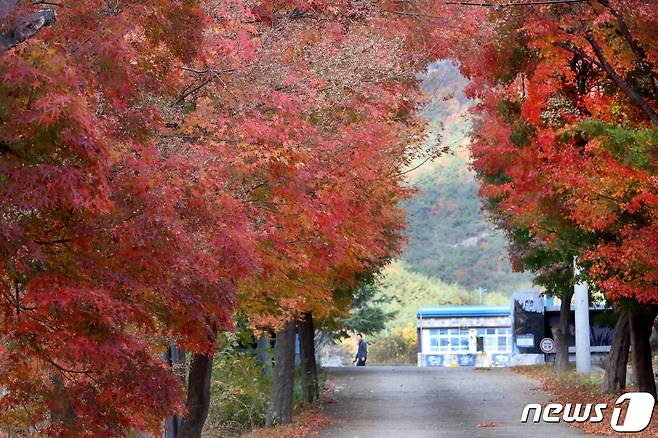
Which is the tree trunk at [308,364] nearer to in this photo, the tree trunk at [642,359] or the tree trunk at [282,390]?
the tree trunk at [282,390]

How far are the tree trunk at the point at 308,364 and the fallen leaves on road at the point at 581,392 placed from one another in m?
6.98

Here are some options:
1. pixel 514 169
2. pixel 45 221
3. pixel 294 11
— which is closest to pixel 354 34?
pixel 294 11

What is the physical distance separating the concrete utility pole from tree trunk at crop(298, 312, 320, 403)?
27.8 feet

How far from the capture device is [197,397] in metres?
20.5

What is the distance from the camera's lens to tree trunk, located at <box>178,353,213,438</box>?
66.8ft

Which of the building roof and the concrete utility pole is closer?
the concrete utility pole

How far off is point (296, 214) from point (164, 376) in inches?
325

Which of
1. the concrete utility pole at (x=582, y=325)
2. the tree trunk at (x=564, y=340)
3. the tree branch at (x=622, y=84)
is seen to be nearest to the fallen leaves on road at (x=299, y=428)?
the tree branch at (x=622, y=84)

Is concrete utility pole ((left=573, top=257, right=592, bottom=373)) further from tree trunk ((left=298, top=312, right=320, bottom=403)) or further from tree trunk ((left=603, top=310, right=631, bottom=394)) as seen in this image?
tree trunk ((left=298, top=312, right=320, bottom=403))

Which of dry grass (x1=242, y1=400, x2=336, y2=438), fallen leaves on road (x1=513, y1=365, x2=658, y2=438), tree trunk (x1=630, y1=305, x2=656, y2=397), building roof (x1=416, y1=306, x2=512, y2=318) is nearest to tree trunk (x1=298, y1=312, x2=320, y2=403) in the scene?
dry grass (x1=242, y1=400, x2=336, y2=438)

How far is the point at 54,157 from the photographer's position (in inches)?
373

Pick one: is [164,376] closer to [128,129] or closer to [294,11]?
[128,129]

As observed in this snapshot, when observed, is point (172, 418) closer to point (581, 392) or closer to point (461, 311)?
point (581, 392)

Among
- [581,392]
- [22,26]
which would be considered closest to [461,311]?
[581,392]
